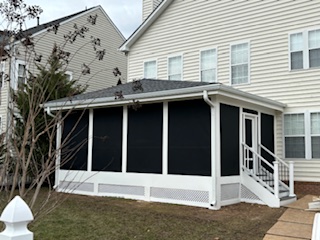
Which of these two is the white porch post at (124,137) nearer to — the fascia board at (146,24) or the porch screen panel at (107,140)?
the porch screen panel at (107,140)

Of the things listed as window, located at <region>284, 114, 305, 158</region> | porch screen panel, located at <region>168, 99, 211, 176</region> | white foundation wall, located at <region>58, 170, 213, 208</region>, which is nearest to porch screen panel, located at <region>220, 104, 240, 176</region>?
porch screen panel, located at <region>168, 99, 211, 176</region>

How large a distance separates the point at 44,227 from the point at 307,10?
1031cm

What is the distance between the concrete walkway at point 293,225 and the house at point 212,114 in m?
0.76

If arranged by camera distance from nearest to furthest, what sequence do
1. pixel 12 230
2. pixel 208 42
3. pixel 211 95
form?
pixel 12 230
pixel 211 95
pixel 208 42

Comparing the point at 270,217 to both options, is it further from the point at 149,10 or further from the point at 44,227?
the point at 149,10

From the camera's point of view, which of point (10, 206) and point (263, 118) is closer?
point (10, 206)

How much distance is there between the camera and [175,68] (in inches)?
583

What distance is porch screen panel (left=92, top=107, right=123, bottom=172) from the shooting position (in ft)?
36.0

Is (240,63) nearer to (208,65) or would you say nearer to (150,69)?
(208,65)

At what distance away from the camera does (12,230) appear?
1.95 metres

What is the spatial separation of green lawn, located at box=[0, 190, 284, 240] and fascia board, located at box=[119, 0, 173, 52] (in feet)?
28.1

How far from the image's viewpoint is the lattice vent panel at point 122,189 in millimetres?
10305

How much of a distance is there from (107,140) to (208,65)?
5.23 metres

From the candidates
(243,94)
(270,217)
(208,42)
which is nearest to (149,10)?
(208,42)
